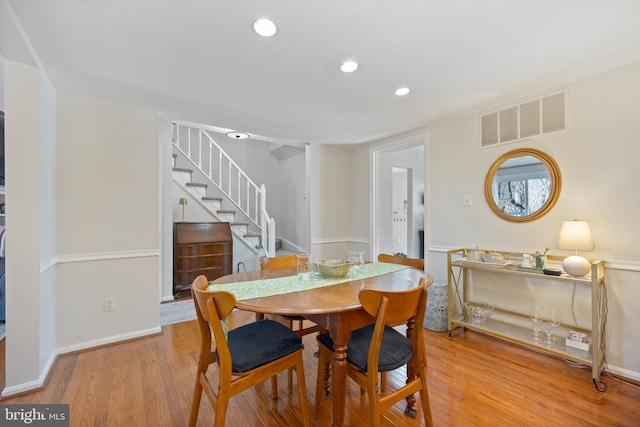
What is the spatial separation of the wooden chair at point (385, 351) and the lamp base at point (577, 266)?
Answer: 4.77ft

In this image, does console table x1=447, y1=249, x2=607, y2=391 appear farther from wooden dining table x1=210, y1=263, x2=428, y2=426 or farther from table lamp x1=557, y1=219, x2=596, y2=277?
wooden dining table x1=210, y1=263, x2=428, y2=426

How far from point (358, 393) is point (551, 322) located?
1.79 metres

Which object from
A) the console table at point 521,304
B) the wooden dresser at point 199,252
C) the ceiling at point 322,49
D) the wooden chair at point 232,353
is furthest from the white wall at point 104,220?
the console table at point 521,304

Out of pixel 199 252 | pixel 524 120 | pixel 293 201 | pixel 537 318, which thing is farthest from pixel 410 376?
pixel 293 201

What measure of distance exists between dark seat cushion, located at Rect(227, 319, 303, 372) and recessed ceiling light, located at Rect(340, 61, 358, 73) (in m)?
1.81

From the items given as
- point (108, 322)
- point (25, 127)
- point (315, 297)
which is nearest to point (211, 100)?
point (25, 127)

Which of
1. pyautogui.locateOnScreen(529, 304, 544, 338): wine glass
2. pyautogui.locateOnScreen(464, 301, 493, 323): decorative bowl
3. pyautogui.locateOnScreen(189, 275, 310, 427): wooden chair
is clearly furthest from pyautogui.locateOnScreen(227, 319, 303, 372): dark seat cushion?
pyautogui.locateOnScreen(529, 304, 544, 338): wine glass

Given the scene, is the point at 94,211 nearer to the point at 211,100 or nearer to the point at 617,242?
the point at 211,100

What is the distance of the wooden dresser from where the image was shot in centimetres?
390

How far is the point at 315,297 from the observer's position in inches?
57.7

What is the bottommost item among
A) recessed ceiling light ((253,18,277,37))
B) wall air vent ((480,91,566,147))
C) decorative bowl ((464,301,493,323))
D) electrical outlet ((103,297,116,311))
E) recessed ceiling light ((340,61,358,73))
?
decorative bowl ((464,301,493,323))

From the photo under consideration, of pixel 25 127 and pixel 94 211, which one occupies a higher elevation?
pixel 25 127

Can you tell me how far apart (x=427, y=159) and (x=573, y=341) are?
6.86 feet

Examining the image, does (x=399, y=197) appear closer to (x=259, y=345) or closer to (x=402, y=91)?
(x=402, y=91)
